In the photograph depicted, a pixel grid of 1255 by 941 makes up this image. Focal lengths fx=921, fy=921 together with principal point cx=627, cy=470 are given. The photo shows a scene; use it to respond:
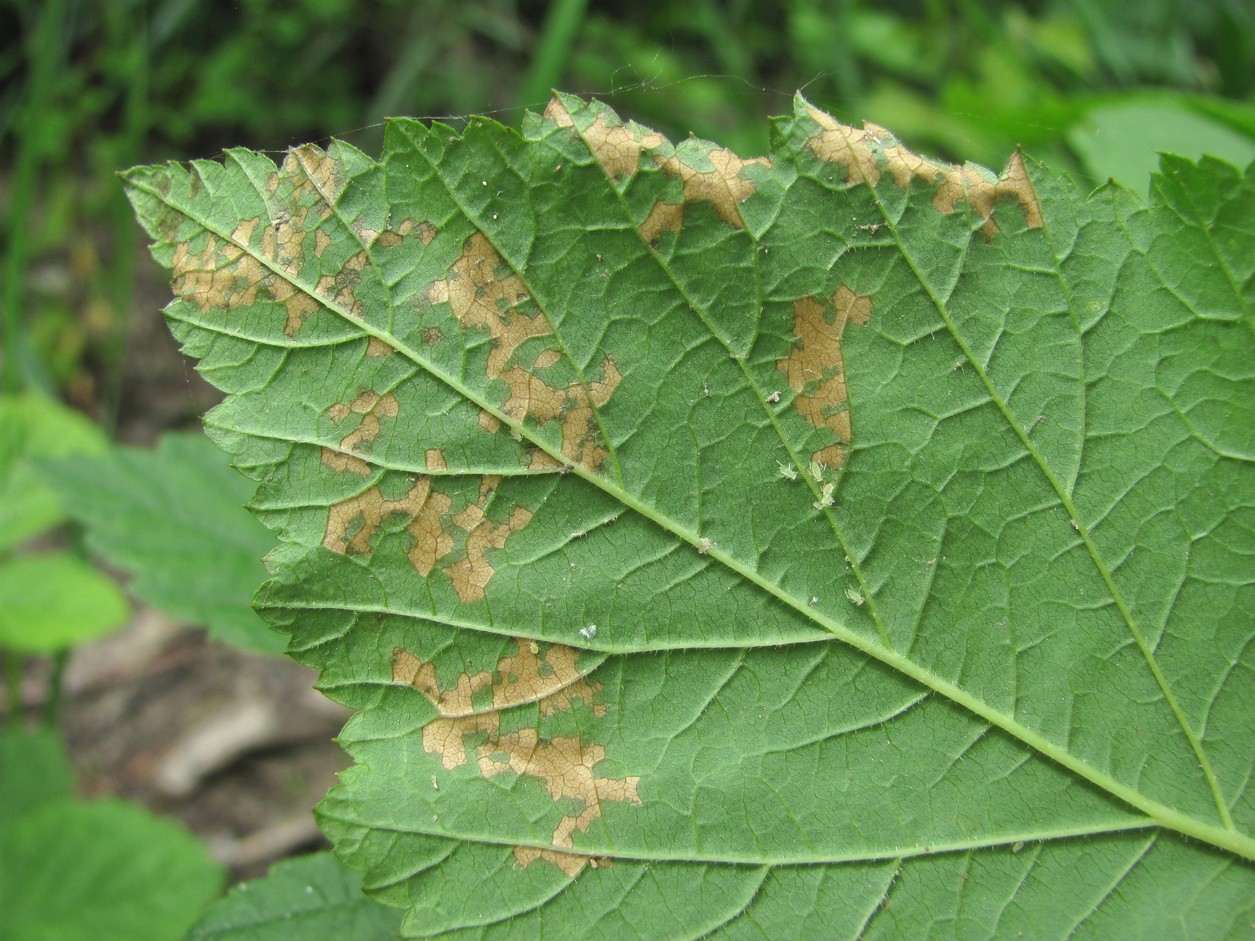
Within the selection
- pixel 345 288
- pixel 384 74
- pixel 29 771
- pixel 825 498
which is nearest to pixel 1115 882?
pixel 825 498

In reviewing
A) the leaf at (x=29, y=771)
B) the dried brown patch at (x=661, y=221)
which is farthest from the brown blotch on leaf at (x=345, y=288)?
the leaf at (x=29, y=771)

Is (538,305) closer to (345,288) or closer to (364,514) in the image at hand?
(345,288)

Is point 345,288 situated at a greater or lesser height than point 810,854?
greater

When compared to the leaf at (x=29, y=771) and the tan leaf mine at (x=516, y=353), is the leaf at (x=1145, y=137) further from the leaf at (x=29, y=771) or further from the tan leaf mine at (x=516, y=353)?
the leaf at (x=29, y=771)

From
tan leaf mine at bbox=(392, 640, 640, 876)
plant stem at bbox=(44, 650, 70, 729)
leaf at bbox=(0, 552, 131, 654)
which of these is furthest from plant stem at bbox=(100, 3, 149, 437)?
tan leaf mine at bbox=(392, 640, 640, 876)

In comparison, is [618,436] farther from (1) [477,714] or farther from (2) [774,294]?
(1) [477,714]

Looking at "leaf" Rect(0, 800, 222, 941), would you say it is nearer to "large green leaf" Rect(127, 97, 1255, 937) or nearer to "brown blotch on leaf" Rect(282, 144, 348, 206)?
"large green leaf" Rect(127, 97, 1255, 937)
